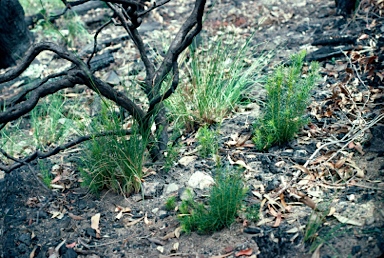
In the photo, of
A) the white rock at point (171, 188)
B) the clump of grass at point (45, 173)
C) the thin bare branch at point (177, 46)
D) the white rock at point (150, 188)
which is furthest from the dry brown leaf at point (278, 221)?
the clump of grass at point (45, 173)

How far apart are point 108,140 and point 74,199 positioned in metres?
0.52

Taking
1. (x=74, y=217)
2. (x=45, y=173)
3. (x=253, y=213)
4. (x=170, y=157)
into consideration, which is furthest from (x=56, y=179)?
(x=253, y=213)

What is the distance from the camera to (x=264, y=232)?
282 cm

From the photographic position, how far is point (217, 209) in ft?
9.25

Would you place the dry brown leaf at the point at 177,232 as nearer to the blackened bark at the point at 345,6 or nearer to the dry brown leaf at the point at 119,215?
the dry brown leaf at the point at 119,215

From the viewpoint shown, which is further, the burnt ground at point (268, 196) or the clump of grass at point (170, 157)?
the clump of grass at point (170, 157)

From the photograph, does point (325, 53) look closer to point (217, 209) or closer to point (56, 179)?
point (217, 209)

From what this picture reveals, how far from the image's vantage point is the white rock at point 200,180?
11.1 ft

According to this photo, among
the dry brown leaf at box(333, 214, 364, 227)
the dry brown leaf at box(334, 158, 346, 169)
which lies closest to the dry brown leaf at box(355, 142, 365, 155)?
the dry brown leaf at box(334, 158, 346, 169)

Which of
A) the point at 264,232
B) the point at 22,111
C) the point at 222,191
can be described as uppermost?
the point at 22,111

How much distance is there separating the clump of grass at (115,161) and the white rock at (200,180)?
36 centimetres

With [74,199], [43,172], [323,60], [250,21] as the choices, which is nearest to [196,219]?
[74,199]

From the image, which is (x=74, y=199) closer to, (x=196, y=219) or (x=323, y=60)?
(x=196, y=219)

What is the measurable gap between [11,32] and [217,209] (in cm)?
453
